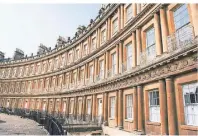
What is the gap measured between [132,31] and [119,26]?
280 centimetres

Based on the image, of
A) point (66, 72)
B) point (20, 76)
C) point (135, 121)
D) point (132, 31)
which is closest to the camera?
point (135, 121)

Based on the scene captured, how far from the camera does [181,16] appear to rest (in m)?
9.12

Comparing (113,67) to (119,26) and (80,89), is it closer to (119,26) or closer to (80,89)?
(119,26)

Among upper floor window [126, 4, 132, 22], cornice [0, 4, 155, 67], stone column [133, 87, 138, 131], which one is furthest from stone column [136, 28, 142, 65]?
upper floor window [126, 4, 132, 22]

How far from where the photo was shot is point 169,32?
31.1 ft

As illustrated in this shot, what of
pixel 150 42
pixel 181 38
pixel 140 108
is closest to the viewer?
pixel 181 38

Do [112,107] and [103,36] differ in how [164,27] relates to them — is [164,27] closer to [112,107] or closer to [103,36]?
[112,107]

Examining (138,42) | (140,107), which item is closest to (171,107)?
(140,107)

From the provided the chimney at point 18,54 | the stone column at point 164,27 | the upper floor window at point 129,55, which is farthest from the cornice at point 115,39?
the chimney at point 18,54

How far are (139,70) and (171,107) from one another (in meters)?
3.33

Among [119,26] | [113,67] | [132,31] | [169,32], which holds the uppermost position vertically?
[119,26]

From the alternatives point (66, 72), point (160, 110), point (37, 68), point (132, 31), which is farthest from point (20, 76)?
point (160, 110)

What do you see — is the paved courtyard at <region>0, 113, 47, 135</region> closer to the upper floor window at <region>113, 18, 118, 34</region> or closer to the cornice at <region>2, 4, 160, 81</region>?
the cornice at <region>2, 4, 160, 81</region>

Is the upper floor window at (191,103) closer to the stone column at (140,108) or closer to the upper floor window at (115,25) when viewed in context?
the stone column at (140,108)
